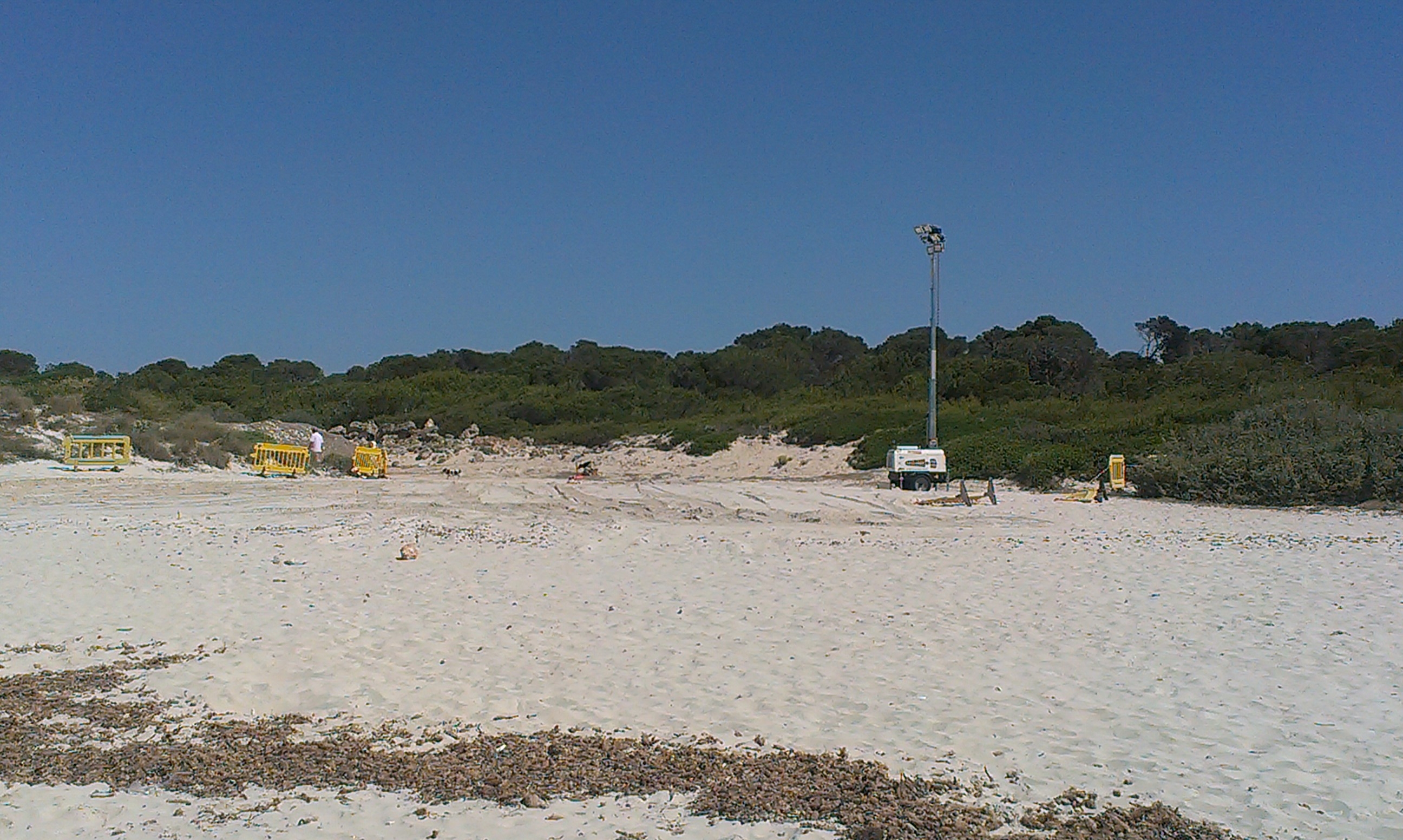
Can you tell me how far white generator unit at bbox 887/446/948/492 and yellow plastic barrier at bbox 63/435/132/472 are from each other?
692 inches

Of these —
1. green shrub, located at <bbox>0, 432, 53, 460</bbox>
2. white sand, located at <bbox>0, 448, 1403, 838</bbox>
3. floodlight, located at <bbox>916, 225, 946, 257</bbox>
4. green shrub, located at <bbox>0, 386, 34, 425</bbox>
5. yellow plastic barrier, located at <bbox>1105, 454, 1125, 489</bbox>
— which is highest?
floodlight, located at <bbox>916, 225, 946, 257</bbox>

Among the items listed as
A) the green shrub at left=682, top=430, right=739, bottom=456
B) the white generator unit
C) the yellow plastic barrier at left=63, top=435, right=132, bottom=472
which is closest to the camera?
the white generator unit

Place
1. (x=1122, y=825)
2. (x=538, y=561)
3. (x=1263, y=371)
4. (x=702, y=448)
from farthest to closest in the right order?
(x=1263, y=371) < (x=702, y=448) < (x=538, y=561) < (x=1122, y=825)

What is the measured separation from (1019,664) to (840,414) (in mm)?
30942

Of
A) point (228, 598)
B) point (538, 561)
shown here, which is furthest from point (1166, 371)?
point (228, 598)

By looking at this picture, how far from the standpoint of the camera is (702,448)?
122 feet

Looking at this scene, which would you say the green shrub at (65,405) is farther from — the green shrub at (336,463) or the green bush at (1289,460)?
the green bush at (1289,460)

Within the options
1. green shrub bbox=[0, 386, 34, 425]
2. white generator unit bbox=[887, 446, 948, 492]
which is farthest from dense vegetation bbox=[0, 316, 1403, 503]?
Result: white generator unit bbox=[887, 446, 948, 492]

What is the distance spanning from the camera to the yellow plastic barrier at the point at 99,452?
1021 inches

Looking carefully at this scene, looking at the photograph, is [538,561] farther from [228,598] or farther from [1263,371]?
[1263,371]

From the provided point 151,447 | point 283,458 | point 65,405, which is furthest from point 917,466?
point 65,405

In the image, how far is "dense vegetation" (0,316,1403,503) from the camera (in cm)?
2291

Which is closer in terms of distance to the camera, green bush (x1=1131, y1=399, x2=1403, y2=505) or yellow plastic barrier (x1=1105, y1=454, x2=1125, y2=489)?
green bush (x1=1131, y1=399, x2=1403, y2=505)

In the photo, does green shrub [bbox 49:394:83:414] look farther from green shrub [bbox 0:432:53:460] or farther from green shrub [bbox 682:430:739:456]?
green shrub [bbox 682:430:739:456]
